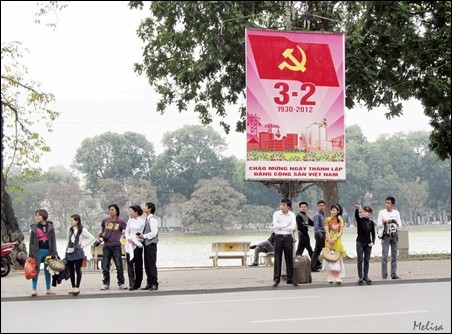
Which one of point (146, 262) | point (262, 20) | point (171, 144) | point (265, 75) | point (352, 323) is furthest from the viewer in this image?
point (171, 144)

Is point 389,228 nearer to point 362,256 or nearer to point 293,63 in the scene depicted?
point 362,256

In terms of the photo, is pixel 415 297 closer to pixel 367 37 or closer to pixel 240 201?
pixel 367 37

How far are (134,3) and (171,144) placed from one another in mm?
102727

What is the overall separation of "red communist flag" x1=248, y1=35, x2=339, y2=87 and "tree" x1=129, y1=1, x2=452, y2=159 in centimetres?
523

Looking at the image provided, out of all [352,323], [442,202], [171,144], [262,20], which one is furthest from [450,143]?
[171,144]

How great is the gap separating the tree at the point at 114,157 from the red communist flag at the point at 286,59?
3480 inches

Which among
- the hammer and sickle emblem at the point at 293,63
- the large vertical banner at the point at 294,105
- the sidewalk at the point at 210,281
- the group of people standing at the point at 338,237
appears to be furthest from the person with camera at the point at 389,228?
the hammer and sickle emblem at the point at 293,63

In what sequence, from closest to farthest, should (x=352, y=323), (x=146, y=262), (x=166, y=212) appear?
(x=352, y=323) → (x=146, y=262) → (x=166, y=212)

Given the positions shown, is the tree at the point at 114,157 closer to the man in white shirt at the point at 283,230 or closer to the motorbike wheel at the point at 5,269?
the motorbike wheel at the point at 5,269

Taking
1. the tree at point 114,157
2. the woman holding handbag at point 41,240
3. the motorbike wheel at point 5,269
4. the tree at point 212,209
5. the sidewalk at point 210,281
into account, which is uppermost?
the tree at point 114,157

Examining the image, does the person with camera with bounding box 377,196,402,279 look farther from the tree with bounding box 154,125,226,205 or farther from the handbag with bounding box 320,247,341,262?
the tree with bounding box 154,125,226,205

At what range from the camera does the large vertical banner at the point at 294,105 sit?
19.5 meters

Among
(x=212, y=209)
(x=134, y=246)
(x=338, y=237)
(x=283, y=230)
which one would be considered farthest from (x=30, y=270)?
(x=212, y=209)

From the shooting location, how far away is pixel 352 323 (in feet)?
36.9
